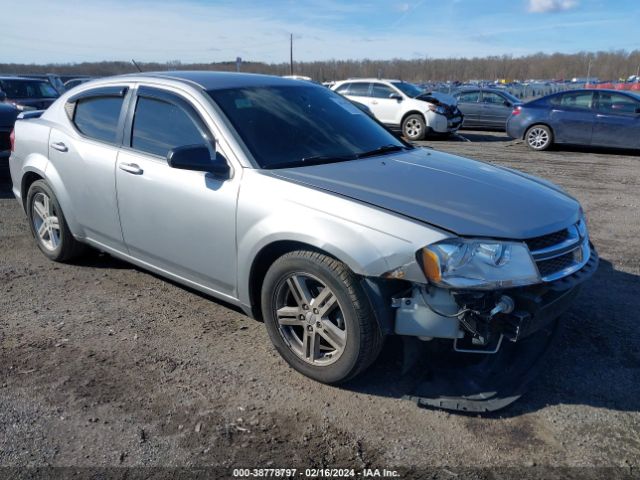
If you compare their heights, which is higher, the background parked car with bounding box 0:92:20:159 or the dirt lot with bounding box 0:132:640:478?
the background parked car with bounding box 0:92:20:159

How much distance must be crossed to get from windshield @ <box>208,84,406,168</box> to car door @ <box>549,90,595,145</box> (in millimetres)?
10236

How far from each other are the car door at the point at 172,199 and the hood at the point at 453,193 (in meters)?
0.48

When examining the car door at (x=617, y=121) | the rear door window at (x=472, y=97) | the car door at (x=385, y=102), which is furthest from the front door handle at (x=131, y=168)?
the rear door window at (x=472, y=97)

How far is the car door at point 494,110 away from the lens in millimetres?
18039

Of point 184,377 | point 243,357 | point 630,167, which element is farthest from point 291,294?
point 630,167

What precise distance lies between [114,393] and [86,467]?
24.6 inches

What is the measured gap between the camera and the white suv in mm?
15516

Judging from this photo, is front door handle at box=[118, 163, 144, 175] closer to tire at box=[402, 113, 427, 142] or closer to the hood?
the hood

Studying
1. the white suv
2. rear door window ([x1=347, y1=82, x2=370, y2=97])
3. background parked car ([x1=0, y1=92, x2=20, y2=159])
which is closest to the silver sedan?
background parked car ([x1=0, y1=92, x2=20, y2=159])

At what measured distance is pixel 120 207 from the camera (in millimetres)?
4113

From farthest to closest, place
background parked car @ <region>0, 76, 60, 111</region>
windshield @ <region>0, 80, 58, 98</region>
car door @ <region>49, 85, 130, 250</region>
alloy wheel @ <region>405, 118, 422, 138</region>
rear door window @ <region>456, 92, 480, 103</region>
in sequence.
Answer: rear door window @ <region>456, 92, 480, 103</region> → alloy wheel @ <region>405, 118, 422, 138</region> → windshield @ <region>0, 80, 58, 98</region> → background parked car @ <region>0, 76, 60, 111</region> → car door @ <region>49, 85, 130, 250</region>

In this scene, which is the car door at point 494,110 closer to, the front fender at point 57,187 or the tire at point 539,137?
the tire at point 539,137

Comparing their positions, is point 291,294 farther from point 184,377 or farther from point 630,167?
point 630,167

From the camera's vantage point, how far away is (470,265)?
2.75 meters
